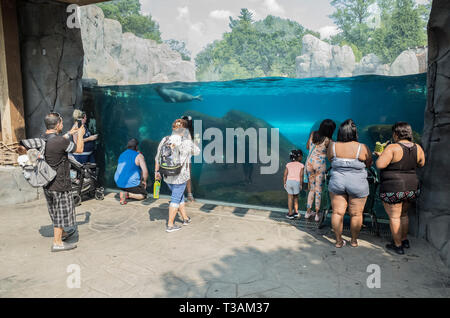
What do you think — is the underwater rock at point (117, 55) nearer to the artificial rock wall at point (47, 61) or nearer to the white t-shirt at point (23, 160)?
the artificial rock wall at point (47, 61)

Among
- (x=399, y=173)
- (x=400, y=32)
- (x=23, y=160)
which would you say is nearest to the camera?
(x=23, y=160)

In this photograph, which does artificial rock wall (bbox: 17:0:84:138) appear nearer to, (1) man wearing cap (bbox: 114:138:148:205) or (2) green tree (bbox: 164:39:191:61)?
(1) man wearing cap (bbox: 114:138:148:205)

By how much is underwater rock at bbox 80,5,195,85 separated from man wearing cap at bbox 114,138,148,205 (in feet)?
176

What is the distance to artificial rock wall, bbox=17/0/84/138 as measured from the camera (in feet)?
26.2

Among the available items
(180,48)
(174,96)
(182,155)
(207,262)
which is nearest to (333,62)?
(180,48)

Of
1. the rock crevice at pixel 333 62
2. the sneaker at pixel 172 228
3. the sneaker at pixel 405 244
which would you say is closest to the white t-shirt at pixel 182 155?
the sneaker at pixel 172 228

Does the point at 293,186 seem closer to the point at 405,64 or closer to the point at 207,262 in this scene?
the point at 207,262

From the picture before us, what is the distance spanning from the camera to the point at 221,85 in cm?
1157

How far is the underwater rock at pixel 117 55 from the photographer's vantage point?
61188 millimetres

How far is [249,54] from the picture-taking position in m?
75.6

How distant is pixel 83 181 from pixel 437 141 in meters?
6.79
